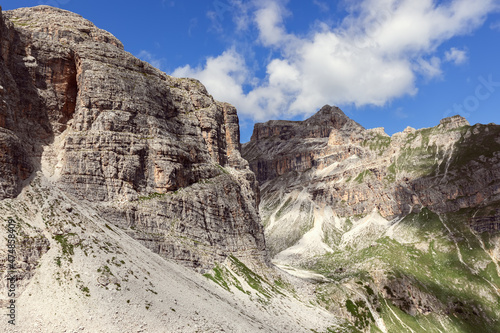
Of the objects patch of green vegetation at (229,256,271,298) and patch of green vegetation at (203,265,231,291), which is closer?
patch of green vegetation at (203,265,231,291)

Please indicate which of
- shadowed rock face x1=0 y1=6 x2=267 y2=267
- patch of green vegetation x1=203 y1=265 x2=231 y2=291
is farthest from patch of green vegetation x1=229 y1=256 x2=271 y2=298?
patch of green vegetation x1=203 y1=265 x2=231 y2=291

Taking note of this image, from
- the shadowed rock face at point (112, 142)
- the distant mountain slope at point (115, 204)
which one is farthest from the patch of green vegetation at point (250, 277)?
the shadowed rock face at point (112, 142)

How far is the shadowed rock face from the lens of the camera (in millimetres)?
109562

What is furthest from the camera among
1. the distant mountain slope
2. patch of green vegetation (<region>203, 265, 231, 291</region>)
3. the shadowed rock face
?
patch of green vegetation (<region>203, 265, 231, 291</region>)

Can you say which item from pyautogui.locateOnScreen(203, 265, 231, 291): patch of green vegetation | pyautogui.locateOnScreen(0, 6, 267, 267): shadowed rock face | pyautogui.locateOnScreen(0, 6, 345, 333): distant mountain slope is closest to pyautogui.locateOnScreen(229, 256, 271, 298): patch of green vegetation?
pyautogui.locateOnScreen(0, 6, 345, 333): distant mountain slope

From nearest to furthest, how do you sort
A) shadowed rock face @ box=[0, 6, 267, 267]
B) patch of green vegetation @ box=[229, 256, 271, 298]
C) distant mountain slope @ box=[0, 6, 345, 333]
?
1. distant mountain slope @ box=[0, 6, 345, 333]
2. shadowed rock face @ box=[0, 6, 267, 267]
3. patch of green vegetation @ box=[229, 256, 271, 298]

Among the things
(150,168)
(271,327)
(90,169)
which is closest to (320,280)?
(271,327)

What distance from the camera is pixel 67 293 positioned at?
226 ft

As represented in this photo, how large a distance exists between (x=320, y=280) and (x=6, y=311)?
15375cm

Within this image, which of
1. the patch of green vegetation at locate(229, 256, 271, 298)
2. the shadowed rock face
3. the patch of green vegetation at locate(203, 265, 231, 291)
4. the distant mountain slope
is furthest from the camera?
the patch of green vegetation at locate(229, 256, 271, 298)

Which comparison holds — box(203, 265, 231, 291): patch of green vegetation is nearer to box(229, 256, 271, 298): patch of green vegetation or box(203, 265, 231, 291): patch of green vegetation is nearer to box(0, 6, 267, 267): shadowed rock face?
box(0, 6, 267, 267): shadowed rock face

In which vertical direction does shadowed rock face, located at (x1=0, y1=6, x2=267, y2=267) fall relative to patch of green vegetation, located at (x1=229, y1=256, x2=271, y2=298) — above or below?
above

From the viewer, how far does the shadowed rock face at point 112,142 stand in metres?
110

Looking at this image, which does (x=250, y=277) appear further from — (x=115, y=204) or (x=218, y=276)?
(x=115, y=204)
